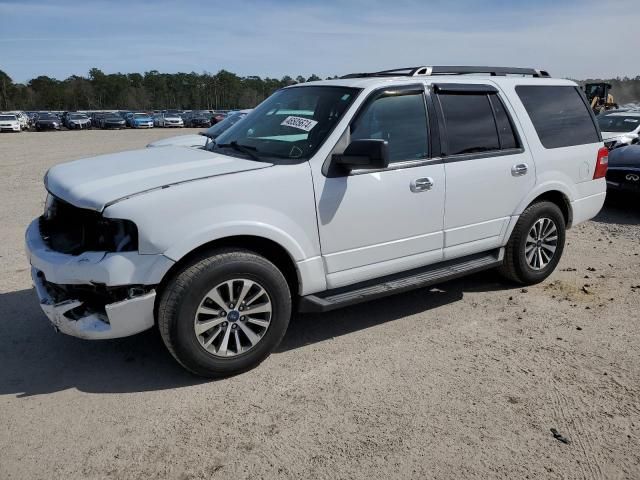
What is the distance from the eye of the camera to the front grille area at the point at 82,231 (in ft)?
10.5

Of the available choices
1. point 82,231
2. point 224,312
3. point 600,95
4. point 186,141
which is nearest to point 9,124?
point 186,141

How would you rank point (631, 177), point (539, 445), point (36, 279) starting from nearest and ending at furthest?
point (539, 445), point (36, 279), point (631, 177)

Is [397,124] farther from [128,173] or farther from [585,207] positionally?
[585,207]

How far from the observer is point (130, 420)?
3146 mm

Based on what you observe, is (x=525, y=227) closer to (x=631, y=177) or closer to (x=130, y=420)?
(x=130, y=420)

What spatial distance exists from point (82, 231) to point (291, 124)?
170 cm

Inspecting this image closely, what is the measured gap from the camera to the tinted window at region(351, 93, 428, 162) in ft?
12.9

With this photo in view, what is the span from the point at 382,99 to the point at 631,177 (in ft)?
21.4

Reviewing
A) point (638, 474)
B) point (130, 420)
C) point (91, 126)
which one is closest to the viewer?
point (638, 474)

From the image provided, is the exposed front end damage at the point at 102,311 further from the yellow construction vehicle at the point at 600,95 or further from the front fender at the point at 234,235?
the yellow construction vehicle at the point at 600,95

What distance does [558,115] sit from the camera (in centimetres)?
516

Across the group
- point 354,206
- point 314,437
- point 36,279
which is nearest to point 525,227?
point 354,206

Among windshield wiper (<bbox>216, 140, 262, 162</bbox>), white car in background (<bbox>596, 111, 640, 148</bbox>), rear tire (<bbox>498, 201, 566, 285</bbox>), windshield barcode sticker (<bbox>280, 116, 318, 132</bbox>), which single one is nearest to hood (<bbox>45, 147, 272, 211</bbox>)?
windshield wiper (<bbox>216, 140, 262, 162</bbox>)

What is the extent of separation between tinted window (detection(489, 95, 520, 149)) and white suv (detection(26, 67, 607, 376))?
14 mm
